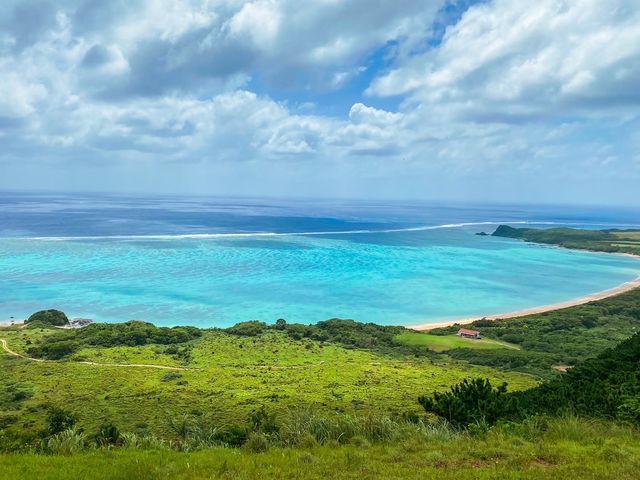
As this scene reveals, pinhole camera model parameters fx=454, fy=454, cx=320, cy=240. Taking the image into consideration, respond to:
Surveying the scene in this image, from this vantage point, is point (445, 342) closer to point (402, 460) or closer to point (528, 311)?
point (528, 311)

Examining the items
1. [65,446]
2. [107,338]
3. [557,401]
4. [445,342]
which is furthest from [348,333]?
[65,446]

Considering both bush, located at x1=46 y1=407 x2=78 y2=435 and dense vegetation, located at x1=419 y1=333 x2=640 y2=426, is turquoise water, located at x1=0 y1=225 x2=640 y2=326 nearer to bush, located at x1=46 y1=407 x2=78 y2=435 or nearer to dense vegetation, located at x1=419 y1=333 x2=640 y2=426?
bush, located at x1=46 y1=407 x2=78 y2=435

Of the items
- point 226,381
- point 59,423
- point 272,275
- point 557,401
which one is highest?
point 557,401

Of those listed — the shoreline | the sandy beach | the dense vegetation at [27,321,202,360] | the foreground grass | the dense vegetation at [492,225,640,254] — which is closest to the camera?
the foreground grass

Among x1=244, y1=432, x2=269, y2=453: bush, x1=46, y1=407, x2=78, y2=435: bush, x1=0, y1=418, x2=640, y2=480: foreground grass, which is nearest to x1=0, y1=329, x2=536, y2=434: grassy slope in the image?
x1=46, y1=407, x2=78, y2=435: bush

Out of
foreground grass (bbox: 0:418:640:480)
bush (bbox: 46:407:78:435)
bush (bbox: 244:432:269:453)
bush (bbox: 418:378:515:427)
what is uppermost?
foreground grass (bbox: 0:418:640:480)

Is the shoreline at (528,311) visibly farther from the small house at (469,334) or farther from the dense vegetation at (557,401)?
the dense vegetation at (557,401)

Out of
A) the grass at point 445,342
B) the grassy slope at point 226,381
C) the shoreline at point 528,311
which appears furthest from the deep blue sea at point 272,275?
the grassy slope at point 226,381
